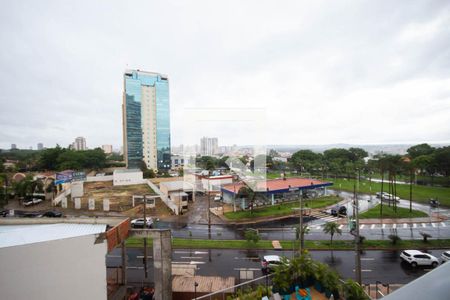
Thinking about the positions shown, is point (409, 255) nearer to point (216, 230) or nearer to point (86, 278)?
point (216, 230)

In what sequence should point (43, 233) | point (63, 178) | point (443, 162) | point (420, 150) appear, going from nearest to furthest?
point (43, 233) < point (63, 178) < point (443, 162) < point (420, 150)

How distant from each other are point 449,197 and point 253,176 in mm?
22365

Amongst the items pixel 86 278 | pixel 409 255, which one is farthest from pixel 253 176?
pixel 86 278

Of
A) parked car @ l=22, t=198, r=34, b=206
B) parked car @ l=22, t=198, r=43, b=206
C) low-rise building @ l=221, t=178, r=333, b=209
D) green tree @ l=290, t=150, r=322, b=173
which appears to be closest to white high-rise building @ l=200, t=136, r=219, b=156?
low-rise building @ l=221, t=178, r=333, b=209

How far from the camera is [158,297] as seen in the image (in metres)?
9.25

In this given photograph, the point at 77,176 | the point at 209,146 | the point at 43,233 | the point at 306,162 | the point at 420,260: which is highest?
the point at 209,146

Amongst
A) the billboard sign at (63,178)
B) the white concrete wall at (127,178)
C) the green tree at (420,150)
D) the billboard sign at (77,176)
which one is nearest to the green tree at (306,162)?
the green tree at (420,150)

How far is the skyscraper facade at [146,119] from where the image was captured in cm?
6128

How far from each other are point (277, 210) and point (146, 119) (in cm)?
4981

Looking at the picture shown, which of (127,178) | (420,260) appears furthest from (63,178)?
(420,260)

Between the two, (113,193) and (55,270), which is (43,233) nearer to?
(55,270)

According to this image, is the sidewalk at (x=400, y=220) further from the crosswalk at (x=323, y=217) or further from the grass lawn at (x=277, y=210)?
the grass lawn at (x=277, y=210)

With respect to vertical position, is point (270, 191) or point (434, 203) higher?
point (270, 191)

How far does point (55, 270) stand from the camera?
7250mm
